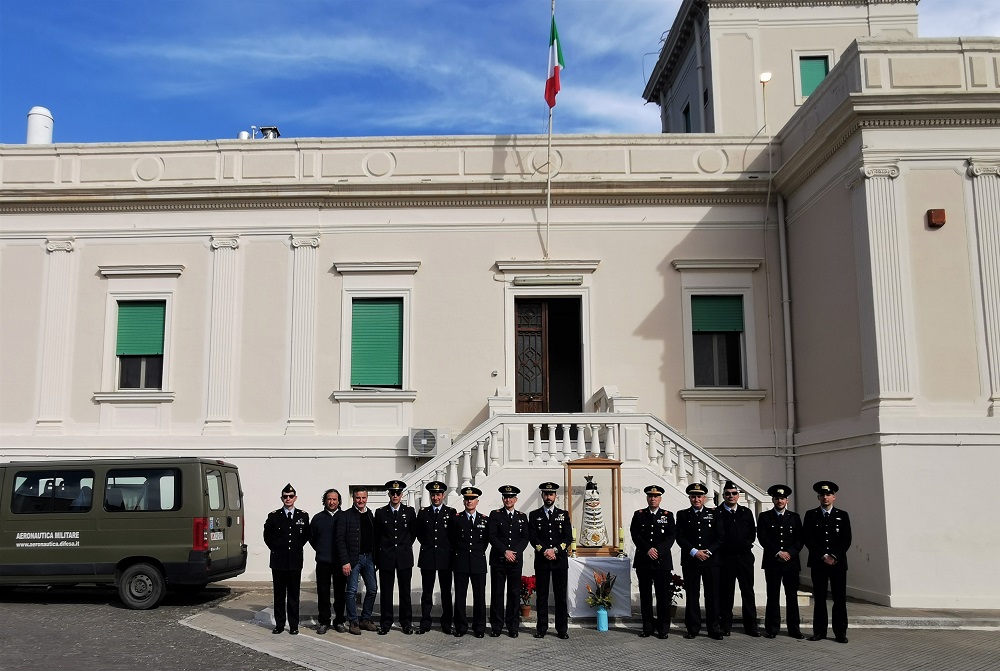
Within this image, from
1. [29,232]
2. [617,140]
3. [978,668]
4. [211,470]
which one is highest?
[617,140]

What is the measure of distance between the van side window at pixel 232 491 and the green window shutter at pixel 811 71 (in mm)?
14224

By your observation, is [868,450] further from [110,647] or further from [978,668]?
[110,647]

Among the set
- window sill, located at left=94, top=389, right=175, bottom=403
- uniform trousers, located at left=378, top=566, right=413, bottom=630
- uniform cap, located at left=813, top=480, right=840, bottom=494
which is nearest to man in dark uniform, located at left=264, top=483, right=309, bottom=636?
uniform trousers, located at left=378, top=566, right=413, bottom=630

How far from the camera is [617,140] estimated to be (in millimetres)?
17500

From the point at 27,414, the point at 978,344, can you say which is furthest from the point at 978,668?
the point at 27,414

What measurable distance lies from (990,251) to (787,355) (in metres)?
3.93

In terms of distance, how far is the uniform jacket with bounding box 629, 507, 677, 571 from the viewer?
10.7 meters

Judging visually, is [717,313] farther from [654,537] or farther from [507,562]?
[507,562]

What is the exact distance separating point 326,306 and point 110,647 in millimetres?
8162

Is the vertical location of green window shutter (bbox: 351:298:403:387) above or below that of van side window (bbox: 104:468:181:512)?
above

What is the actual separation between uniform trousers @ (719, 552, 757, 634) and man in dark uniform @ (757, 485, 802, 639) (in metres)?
0.17

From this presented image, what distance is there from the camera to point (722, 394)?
16578mm

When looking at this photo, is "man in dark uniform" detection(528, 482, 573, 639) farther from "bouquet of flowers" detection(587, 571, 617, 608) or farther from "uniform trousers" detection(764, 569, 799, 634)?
"uniform trousers" detection(764, 569, 799, 634)

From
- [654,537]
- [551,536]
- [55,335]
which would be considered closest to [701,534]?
[654,537]
